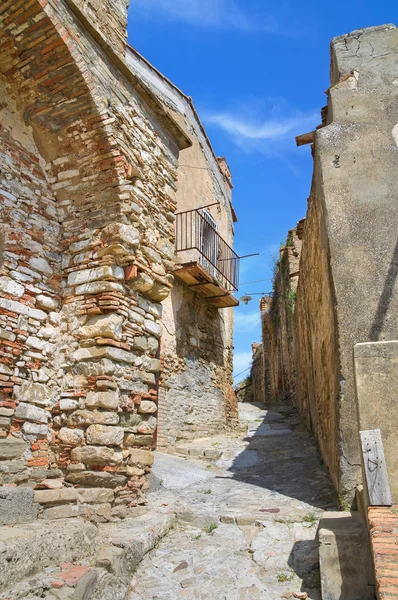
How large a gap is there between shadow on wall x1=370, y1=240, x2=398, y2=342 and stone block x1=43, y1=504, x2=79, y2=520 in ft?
10.7

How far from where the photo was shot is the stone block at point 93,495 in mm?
4113

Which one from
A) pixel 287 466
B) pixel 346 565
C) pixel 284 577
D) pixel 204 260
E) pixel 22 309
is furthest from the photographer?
pixel 204 260

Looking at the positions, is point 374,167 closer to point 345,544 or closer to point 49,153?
point 49,153

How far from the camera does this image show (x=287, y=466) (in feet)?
22.4

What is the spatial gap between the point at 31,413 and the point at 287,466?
160 inches

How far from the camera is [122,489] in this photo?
14.4 ft

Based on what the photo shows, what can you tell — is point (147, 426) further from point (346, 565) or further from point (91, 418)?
point (346, 565)

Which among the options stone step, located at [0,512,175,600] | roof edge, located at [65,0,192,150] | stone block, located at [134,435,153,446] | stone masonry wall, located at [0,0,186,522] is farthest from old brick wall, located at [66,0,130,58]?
stone step, located at [0,512,175,600]

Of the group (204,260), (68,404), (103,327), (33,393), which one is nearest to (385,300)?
(103,327)

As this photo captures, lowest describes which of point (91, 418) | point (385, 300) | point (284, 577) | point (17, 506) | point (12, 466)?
point (284, 577)

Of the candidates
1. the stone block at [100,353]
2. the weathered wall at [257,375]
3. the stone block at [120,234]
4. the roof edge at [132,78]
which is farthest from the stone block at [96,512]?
the weathered wall at [257,375]

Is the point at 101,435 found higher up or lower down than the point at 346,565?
higher up

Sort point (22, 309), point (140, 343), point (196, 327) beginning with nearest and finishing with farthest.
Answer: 1. point (22, 309)
2. point (140, 343)
3. point (196, 327)

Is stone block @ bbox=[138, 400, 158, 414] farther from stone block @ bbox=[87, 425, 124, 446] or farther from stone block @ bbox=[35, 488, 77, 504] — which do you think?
stone block @ bbox=[35, 488, 77, 504]
